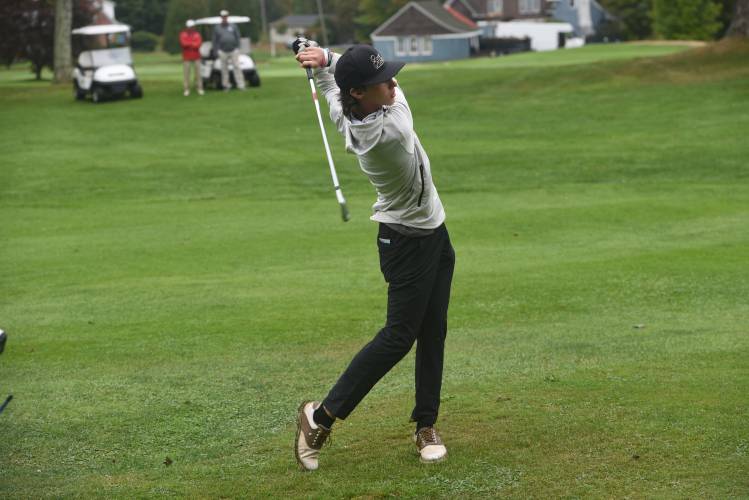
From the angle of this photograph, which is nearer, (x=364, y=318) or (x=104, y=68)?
(x=364, y=318)

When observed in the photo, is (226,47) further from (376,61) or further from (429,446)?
(429,446)

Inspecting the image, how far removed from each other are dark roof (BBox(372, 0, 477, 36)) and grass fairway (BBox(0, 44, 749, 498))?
2786 inches

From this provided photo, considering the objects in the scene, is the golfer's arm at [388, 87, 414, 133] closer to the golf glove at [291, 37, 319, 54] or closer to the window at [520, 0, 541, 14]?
the golf glove at [291, 37, 319, 54]

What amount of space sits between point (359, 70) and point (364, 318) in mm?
4557

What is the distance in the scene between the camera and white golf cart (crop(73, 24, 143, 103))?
34.0 metres

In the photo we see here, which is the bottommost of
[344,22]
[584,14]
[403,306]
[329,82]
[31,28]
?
[584,14]

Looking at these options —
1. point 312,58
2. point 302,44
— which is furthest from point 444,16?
point 312,58

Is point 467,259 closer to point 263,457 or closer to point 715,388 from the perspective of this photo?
point 715,388

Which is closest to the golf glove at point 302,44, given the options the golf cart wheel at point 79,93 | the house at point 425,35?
the golf cart wheel at point 79,93

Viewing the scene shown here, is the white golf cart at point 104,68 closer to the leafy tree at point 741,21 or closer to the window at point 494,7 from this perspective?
the leafy tree at point 741,21

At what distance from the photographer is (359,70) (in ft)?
18.0

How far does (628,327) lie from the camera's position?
9156 millimetres

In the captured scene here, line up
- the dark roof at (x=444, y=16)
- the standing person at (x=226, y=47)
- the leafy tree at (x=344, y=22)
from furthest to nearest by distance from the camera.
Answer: the leafy tree at (x=344, y=22), the dark roof at (x=444, y=16), the standing person at (x=226, y=47)

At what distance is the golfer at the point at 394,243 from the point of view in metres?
5.53
